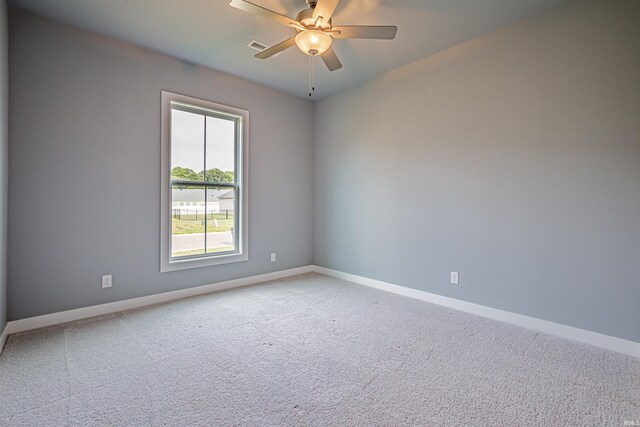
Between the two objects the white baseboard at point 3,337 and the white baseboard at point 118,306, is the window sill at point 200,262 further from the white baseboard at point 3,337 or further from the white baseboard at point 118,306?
the white baseboard at point 3,337

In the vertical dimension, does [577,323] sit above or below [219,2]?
below

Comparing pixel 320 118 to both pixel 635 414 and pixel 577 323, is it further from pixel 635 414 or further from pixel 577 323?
pixel 635 414

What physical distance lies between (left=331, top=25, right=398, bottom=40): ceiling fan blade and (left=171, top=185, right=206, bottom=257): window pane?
8.05ft

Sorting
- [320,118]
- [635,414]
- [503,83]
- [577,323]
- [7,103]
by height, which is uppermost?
[320,118]

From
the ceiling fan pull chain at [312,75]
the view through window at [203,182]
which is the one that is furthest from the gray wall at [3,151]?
the ceiling fan pull chain at [312,75]

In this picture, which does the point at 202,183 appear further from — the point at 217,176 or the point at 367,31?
the point at 367,31

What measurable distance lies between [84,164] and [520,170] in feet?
13.5

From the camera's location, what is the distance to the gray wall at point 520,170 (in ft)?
7.68

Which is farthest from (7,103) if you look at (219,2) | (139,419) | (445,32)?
(445,32)

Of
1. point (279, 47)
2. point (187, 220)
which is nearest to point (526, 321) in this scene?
point (279, 47)

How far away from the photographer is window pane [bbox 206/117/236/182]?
153 inches

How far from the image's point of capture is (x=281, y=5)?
2.52 metres

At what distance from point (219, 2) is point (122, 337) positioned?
2884mm

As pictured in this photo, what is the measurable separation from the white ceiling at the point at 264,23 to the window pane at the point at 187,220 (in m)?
1.54
